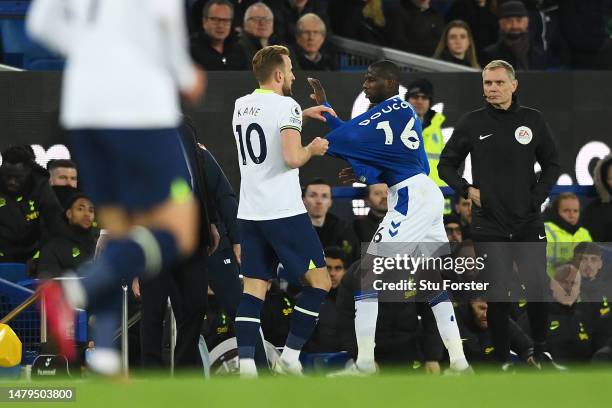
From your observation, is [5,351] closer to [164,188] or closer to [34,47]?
[164,188]

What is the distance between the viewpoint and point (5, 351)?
339 inches

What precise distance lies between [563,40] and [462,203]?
4291 mm

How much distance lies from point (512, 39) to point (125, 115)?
343 inches

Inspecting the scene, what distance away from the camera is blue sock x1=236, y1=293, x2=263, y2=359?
328 inches

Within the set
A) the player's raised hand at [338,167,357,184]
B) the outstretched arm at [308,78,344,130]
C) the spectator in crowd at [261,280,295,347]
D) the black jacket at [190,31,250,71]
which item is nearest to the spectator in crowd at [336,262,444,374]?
the spectator in crowd at [261,280,295,347]

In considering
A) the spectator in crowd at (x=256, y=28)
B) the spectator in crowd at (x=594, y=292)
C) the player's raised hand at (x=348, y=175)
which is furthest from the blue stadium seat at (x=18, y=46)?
the spectator in crowd at (x=594, y=292)

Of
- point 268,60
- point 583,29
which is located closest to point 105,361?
point 268,60

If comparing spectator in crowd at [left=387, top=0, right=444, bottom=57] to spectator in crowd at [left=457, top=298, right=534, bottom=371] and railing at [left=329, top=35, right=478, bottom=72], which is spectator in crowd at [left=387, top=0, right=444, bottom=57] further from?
spectator in crowd at [left=457, top=298, right=534, bottom=371]

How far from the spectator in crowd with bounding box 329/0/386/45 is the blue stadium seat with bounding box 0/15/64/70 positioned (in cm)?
294

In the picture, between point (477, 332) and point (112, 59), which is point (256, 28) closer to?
point (477, 332)

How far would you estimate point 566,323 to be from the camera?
10344 millimetres

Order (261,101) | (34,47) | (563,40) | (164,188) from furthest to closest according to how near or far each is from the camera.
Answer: (563,40) < (34,47) < (261,101) < (164,188)

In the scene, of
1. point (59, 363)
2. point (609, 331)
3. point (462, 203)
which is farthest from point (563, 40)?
point (59, 363)

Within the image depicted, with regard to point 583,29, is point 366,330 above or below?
below
